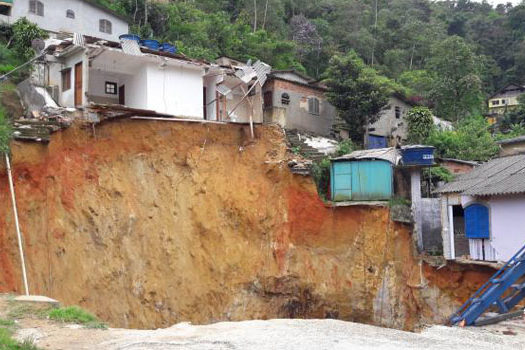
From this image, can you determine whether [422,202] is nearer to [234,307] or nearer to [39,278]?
[234,307]

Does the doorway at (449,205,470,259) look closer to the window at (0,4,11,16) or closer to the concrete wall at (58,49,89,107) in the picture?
the concrete wall at (58,49,89,107)

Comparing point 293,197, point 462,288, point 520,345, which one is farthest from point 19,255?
point 462,288

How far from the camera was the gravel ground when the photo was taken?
24.2 feet

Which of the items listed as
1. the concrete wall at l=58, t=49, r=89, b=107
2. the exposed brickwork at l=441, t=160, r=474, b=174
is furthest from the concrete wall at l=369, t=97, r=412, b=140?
the concrete wall at l=58, t=49, r=89, b=107

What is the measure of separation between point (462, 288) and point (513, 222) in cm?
322

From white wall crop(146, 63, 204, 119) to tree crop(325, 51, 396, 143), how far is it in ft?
27.1

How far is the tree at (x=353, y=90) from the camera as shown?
2670 centimetres

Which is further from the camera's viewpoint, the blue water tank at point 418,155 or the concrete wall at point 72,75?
the blue water tank at point 418,155

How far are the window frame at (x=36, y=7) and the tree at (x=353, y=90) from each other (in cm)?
1581

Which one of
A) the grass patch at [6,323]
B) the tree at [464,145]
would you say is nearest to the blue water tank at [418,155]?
the tree at [464,145]

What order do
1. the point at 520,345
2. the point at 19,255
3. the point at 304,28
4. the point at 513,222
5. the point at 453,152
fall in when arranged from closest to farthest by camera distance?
the point at 520,345 → the point at 19,255 → the point at 513,222 → the point at 453,152 → the point at 304,28

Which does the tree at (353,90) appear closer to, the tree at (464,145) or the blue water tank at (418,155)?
the tree at (464,145)

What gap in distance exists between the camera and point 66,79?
20266 millimetres

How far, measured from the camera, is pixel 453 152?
27062 mm
